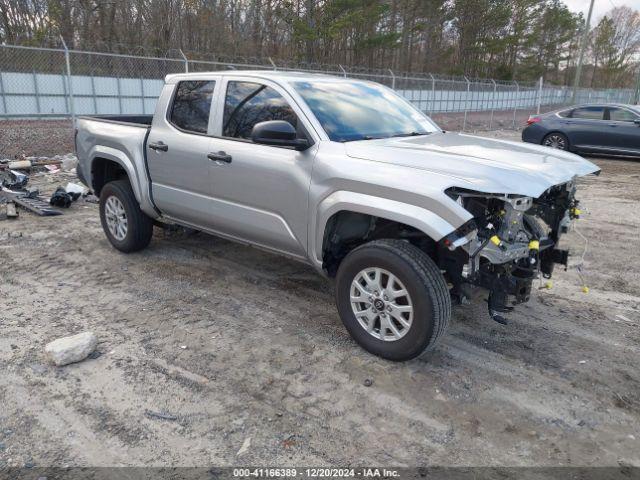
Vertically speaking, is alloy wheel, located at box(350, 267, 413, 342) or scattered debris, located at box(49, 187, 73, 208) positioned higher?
alloy wheel, located at box(350, 267, 413, 342)

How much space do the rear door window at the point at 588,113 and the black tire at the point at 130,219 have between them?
1281 centimetres

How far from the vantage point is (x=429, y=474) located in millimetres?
2648

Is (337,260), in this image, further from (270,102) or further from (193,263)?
(193,263)

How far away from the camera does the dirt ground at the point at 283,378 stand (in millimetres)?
2822

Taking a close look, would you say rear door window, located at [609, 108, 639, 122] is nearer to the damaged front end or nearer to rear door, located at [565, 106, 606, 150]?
rear door, located at [565, 106, 606, 150]

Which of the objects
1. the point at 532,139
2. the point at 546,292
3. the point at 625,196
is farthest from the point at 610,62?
the point at 546,292

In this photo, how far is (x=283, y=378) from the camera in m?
3.46

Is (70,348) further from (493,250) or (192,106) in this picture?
(493,250)

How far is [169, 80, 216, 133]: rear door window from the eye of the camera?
15.7 ft

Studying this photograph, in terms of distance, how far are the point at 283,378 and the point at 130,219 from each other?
2.97m

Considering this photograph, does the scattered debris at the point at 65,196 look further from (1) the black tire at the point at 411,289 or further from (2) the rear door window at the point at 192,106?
(1) the black tire at the point at 411,289

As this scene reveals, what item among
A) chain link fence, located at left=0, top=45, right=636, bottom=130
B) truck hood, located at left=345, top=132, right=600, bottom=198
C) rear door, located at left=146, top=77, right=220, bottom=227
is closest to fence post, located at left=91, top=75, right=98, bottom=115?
chain link fence, located at left=0, top=45, right=636, bottom=130

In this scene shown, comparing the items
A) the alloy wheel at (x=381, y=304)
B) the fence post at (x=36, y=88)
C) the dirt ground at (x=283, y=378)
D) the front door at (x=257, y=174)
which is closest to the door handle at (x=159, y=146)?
the front door at (x=257, y=174)

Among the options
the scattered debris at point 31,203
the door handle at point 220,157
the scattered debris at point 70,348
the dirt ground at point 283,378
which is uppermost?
the door handle at point 220,157
